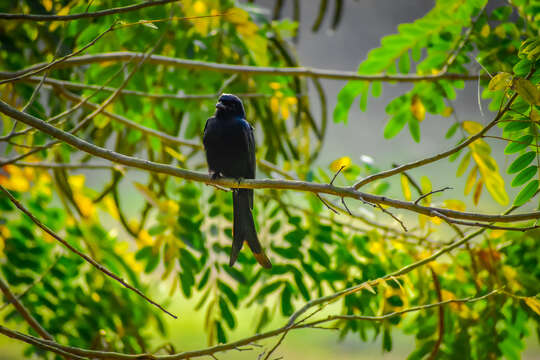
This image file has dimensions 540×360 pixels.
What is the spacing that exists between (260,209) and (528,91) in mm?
2072

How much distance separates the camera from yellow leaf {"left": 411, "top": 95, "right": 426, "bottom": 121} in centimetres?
255

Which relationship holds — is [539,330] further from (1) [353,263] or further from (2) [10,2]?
(2) [10,2]

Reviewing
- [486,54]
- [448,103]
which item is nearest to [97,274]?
[448,103]

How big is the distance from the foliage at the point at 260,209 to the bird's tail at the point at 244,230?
1.43 feet

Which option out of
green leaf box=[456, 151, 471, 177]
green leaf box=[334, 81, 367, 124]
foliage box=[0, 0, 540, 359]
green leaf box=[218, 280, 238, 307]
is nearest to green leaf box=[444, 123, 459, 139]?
foliage box=[0, 0, 540, 359]

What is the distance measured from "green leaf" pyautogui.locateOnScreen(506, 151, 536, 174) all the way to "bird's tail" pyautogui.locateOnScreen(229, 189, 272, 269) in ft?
2.81

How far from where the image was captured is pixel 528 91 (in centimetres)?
125

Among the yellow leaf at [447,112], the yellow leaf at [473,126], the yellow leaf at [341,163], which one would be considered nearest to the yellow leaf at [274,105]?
the yellow leaf at [447,112]

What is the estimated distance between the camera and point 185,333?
15.4 ft

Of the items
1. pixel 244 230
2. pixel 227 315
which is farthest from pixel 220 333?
pixel 244 230

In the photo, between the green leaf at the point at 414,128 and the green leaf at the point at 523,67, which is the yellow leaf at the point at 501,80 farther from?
the green leaf at the point at 414,128

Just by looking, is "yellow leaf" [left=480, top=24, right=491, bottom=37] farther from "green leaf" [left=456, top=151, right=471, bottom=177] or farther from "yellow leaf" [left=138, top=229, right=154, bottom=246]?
"yellow leaf" [left=138, top=229, right=154, bottom=246]

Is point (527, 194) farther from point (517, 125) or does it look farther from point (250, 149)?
point (250, 149)

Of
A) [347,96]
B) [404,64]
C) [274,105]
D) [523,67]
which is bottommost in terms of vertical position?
[523,67]
